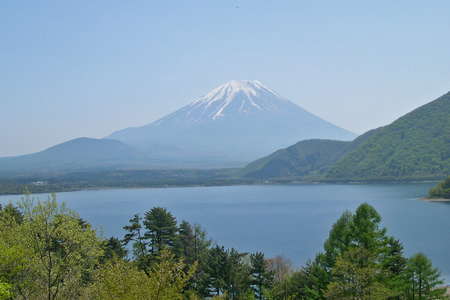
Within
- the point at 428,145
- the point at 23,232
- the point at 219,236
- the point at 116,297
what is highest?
the point at 428,145

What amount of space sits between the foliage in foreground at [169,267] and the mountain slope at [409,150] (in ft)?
370

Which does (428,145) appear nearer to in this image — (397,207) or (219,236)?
(397,207)

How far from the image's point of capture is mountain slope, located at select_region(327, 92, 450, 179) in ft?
439

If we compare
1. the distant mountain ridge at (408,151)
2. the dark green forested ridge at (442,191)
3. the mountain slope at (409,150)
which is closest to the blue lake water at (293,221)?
the dark green forested ridge at (442,191)

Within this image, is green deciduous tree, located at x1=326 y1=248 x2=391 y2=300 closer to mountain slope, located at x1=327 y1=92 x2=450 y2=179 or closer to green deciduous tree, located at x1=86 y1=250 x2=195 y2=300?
green deciduous tree, located at x1=86 y1=250 x2=195 y2=300

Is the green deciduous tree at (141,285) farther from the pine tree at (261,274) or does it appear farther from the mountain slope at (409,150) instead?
the mountain slope at (409,150)

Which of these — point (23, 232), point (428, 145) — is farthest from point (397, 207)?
point (428, 145)

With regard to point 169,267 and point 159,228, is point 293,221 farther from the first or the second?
point 169,267

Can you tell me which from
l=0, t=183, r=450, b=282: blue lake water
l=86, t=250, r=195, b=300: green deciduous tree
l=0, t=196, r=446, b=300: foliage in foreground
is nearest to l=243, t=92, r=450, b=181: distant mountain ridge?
l=0, t=183, r=450, b=282: blue lake water

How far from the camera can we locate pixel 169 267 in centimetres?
1192

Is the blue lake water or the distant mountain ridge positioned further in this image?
the distant mountain ridge

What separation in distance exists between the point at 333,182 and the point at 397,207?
77.3 metres

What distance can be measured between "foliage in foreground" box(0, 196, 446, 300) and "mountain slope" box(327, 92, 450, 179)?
11289 centimetres

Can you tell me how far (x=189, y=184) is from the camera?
520 feet
